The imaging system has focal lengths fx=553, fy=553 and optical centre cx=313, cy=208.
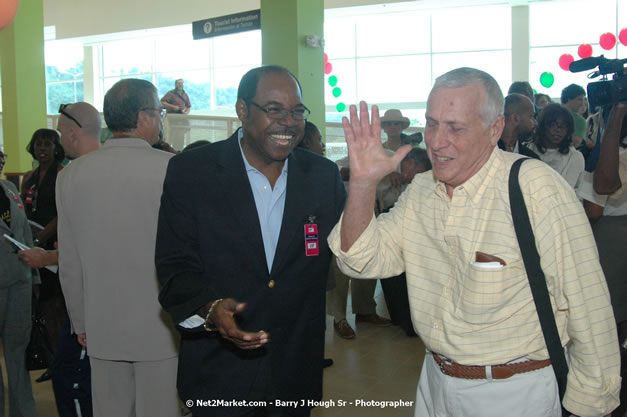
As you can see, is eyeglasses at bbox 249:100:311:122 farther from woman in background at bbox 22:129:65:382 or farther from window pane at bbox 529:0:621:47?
window pane at bbox 529:0:621:47

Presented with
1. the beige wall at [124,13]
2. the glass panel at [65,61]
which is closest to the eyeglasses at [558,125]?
the beige wall at [124,13]

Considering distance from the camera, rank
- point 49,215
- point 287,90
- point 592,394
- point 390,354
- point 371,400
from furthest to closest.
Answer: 1. point 390,354
2. point 49,215
3. point 371,400
4. point 287,90
5. point 592,394

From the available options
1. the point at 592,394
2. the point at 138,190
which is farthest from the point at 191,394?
the point at 592,394

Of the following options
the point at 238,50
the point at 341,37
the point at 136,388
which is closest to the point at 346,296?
the point at 136,388

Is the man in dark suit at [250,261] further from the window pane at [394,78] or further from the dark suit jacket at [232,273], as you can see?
the window pane at [394,78]

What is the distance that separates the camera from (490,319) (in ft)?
5.28

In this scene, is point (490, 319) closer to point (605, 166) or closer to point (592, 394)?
point (592, 394)

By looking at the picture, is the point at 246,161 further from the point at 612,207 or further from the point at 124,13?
the point at 124,13

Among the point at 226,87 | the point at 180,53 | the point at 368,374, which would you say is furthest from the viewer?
the point at 180,53

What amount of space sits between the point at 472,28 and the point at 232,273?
51.0 feet

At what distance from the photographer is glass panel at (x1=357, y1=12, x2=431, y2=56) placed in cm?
1638

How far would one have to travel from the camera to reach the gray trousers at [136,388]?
97.3 inches

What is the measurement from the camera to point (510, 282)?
5.24ft

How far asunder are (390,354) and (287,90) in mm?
3415
